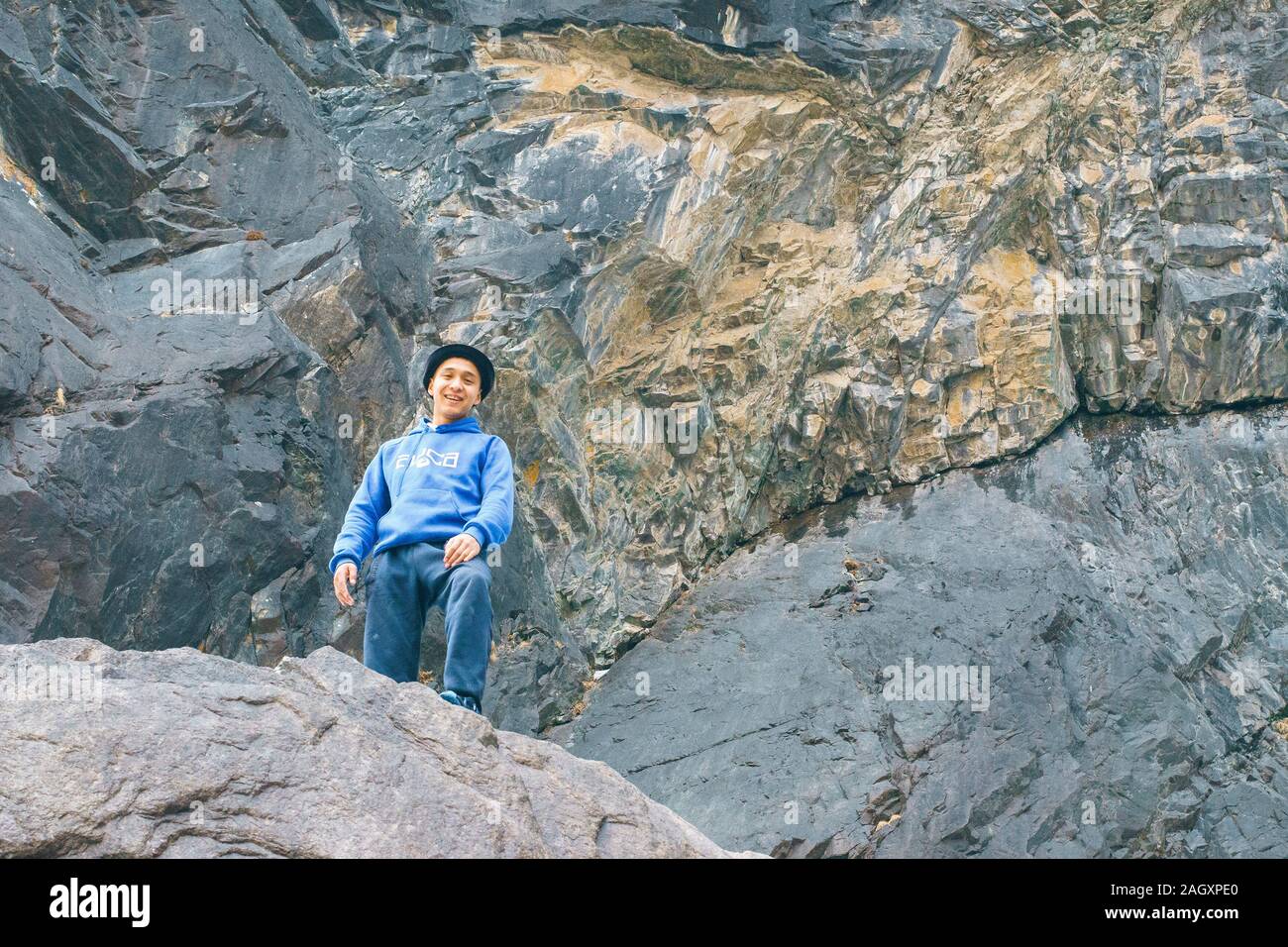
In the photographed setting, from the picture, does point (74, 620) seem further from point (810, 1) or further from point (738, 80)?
point (810, 1)

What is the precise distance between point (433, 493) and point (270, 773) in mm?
2411

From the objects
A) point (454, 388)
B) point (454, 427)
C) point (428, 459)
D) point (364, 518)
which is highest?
point (454, 388)

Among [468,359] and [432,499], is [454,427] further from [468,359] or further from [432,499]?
[432,499]

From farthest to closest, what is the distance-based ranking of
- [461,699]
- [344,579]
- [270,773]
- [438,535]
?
[438,535]
[344,579]
[461,699]
[270,773]

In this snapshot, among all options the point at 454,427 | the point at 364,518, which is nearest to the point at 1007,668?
the point at 454,427

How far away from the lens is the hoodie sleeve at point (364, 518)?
6641 mm

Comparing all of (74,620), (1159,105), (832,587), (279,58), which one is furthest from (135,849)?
(1159,105)

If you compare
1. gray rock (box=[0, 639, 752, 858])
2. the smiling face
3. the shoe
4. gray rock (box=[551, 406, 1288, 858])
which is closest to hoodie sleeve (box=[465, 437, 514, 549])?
the smiling face

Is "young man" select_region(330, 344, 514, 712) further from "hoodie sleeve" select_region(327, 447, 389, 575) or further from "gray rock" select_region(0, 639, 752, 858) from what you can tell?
"gray rock" select_region(0, 639, 752, 858)

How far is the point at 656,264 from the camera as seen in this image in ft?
34.2

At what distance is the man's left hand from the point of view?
20.7 ft

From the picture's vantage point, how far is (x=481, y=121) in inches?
429

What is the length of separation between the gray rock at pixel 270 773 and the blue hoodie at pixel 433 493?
4.42ft

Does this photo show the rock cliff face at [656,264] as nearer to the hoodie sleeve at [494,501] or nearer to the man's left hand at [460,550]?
the hoodie sleeve at [494,501]
